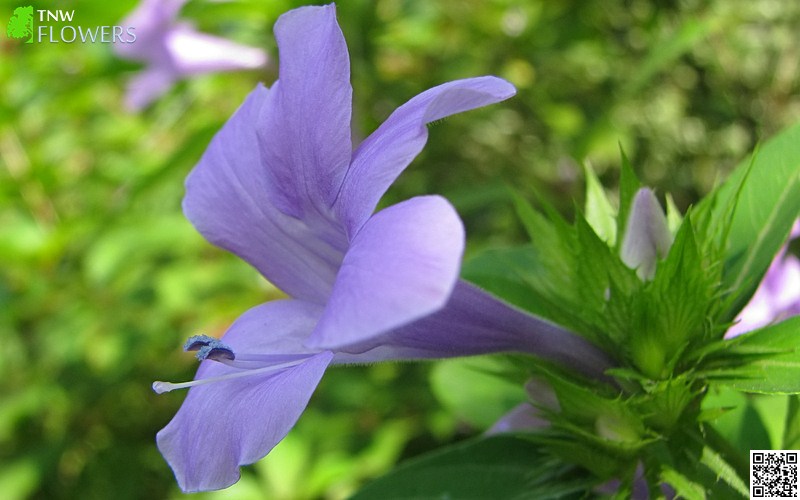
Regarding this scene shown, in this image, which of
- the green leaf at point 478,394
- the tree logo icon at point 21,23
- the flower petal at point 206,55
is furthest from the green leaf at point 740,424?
the tree logo icon at point 21,23

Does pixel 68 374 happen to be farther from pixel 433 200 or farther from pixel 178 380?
pixel 433 200

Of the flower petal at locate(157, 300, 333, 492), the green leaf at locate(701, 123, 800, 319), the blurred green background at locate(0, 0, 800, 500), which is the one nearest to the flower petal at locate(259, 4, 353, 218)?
the flower petal at locate(157, 300, 333, 492)

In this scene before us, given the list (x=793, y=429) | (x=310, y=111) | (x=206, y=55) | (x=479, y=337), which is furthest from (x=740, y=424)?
(x=206, y=55)

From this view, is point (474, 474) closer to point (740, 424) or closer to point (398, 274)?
point (740, 424)

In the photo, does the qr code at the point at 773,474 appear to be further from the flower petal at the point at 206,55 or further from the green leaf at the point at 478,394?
the flower petal at the point at 206,55

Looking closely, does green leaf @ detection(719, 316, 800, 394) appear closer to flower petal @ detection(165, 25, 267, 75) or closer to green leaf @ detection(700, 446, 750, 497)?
green leaf @ detection(700, 446, 750, 497)

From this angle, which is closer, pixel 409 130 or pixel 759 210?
pixel 409 130

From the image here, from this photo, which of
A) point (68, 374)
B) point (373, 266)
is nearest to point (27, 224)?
point (68, 374)
